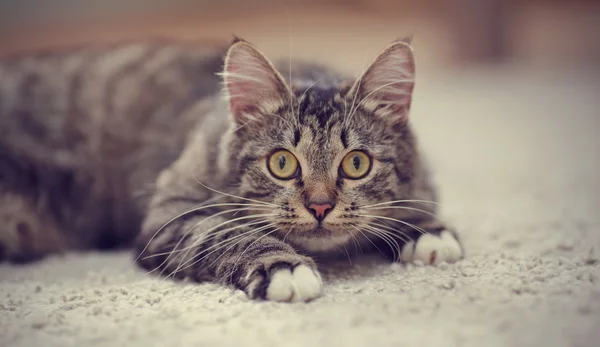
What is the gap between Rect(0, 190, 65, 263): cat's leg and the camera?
1706 mm

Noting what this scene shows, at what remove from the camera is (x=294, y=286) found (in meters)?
1.13

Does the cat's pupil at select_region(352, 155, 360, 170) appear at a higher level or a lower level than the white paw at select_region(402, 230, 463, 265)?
higher

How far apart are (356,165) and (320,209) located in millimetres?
165

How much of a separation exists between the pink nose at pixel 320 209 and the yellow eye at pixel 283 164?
109mm

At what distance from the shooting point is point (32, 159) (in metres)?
1.84

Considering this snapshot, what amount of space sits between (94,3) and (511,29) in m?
3.98

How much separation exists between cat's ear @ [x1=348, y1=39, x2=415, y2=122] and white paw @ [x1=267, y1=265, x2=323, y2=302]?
0.49 meters

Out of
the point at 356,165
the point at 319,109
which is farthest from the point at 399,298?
the point at 319,109

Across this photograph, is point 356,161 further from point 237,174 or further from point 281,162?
point 237,174

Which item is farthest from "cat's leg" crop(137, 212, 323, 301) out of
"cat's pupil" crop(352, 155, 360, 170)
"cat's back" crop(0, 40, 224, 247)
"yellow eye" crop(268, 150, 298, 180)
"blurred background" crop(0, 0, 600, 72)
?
"blurred background" crop(0, 0, 600, 72)

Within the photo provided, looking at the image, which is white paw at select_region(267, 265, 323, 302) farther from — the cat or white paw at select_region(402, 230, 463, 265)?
white paw at select_region(402, 230, 463, 265)

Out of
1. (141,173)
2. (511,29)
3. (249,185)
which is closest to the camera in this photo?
(249,185)

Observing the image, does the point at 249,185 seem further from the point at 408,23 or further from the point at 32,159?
the point at 408,23

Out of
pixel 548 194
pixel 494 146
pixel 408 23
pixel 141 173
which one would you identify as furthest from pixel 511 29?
pixel 141 173
